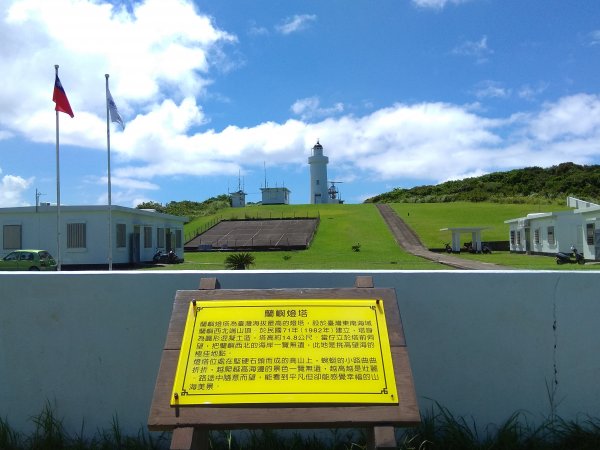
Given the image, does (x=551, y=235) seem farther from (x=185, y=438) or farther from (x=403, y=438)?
(x=185, y=438)

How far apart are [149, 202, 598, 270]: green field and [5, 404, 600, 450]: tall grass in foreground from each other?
845 inches

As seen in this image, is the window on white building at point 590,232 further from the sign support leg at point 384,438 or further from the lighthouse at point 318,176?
the lighthouse at point 318,176

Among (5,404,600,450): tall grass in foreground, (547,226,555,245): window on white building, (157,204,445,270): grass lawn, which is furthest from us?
(547,226,555,245): window on white building

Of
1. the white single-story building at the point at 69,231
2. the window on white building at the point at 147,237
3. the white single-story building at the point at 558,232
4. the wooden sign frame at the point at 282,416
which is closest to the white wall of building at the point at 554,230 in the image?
the white single-story building at the point at 558,232

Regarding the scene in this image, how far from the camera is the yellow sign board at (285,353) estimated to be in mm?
2928

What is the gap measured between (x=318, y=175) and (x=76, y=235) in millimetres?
62121

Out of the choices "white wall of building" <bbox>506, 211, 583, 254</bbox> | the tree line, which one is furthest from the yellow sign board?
the tree line

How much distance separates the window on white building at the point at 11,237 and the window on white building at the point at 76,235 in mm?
2422

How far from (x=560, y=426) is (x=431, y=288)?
50.9 inches

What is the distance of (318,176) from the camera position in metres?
88.1

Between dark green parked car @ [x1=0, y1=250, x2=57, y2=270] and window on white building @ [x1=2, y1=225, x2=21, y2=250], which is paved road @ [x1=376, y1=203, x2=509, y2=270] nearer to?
dark green parked car @ [x1=0, y1=250, x2=57, y2=270]

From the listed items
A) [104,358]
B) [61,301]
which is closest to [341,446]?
[104,358]

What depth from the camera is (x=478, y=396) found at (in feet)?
13.3

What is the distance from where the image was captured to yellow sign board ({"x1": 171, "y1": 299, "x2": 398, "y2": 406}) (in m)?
2.93
